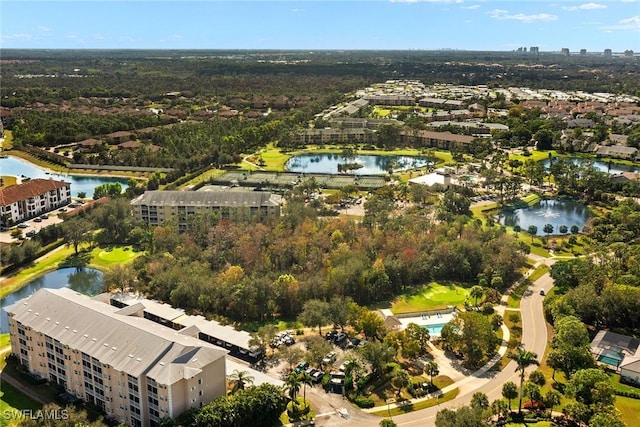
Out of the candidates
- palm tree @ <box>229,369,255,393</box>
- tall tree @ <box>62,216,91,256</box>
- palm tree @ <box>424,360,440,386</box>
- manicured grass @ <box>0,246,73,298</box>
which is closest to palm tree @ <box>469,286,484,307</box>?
palm tree @ <box>424,360,440,386</box>

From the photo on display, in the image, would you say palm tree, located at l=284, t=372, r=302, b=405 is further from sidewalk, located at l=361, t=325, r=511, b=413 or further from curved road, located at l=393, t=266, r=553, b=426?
curved road, located at l=393, t=266, r=553, b=426

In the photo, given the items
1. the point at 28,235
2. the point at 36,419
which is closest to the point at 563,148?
the point at 28,235

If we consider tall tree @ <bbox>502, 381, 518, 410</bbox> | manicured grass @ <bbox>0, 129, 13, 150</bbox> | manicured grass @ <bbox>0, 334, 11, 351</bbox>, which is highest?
manicured grass @ <bbox>0, 129, 13, 150</bbox>

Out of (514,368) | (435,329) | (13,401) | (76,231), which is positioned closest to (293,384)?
(435,329)

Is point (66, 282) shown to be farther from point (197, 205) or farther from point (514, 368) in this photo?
point (514, 368)

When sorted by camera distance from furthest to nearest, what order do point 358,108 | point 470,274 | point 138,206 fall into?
point 358,108 < point 138,206 < point 470,274

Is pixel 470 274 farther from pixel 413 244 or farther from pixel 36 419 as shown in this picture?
pixel 36 419
